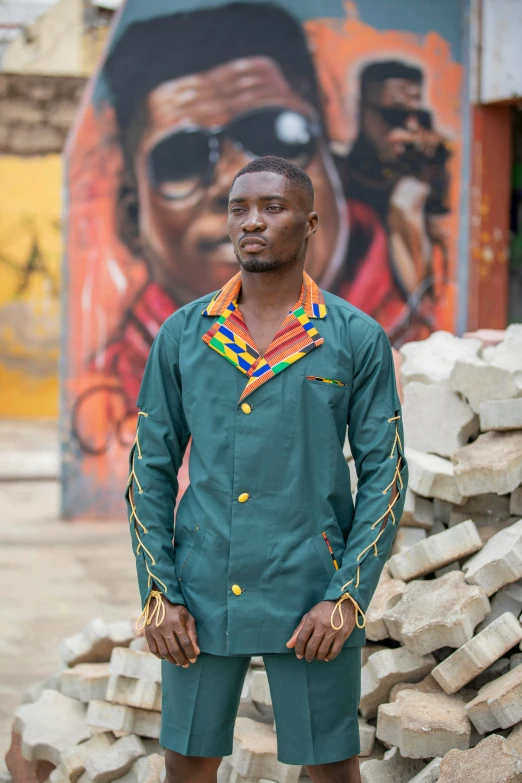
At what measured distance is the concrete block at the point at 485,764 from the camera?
278cm

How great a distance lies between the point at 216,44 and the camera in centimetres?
839

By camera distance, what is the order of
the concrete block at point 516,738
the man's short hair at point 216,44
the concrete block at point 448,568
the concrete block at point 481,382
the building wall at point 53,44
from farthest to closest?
the building wall at point 53,44
the man's short hair at point 216,44
the concrete block at point 481,382
the concrete block at point 448,568
the concrete block at point 516,738

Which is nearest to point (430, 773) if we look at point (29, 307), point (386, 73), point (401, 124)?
point (401, 124)

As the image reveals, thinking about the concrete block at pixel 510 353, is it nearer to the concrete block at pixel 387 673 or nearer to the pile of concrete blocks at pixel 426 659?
the pile of concrete blocks at pixel 426 659

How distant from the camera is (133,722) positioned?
3.69 m

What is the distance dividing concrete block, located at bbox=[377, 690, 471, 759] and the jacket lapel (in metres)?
1.31

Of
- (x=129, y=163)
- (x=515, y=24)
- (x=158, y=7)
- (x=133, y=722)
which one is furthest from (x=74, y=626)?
(x=515, y=24)

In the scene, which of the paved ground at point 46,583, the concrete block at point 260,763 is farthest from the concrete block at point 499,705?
the paved ground at point 46,583

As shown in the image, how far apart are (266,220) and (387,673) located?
170 centimetres

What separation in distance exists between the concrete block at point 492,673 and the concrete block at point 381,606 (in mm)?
369

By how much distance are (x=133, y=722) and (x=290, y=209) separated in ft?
6.84

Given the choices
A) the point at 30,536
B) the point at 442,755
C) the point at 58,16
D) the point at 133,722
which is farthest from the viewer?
the point at 58,16

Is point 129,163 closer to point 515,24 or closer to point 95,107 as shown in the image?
point 95,107

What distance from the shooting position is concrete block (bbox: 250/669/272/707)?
11.8 feet
